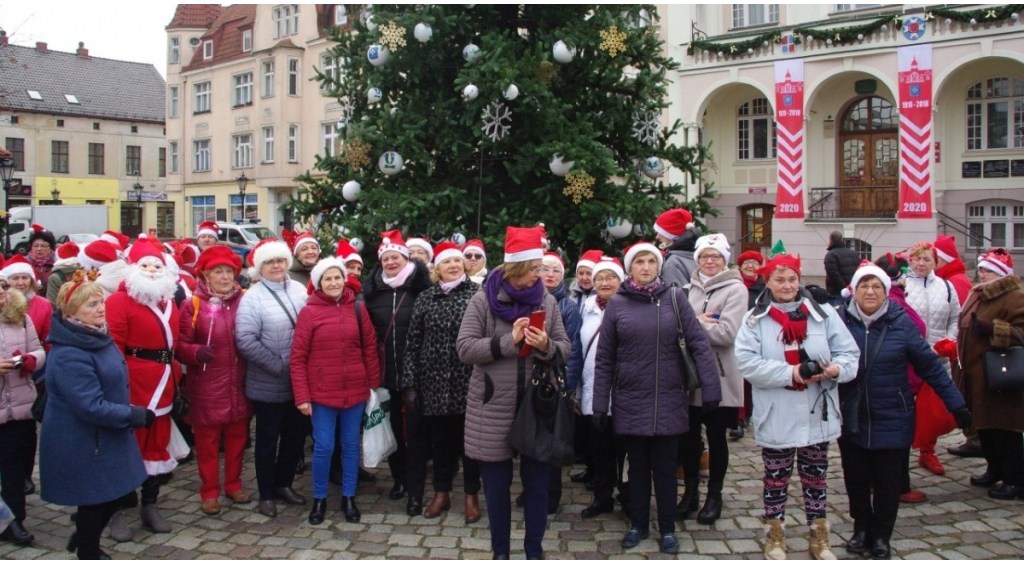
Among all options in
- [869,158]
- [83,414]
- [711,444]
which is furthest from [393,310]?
[869,158]

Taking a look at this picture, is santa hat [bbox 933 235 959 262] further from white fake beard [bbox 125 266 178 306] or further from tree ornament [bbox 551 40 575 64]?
white fake beard [bbox 125 266 178 306]

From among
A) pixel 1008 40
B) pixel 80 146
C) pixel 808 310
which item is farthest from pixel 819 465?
pixel 80 146

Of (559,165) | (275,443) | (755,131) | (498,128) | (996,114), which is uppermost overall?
(755,131)

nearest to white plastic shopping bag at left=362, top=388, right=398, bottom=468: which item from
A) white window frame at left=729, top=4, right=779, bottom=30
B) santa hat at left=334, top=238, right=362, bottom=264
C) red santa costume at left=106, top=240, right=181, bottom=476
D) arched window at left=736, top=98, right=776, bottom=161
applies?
santa hat at left=334, top=238, right=362, bottom=264

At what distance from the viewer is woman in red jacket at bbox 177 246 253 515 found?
5.90m

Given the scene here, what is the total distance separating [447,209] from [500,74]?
1.40 metres

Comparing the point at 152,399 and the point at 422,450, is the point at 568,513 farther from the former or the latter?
the point at 152,399

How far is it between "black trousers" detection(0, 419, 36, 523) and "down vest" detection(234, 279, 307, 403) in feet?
4.82

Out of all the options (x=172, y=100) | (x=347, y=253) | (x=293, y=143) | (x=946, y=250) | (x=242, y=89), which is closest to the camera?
(x=347, y=253)

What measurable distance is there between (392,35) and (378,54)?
10.2 inches

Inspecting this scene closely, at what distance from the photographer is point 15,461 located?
5.51 m

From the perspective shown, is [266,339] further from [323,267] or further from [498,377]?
[498,377]

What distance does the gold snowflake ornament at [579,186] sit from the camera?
7629mm

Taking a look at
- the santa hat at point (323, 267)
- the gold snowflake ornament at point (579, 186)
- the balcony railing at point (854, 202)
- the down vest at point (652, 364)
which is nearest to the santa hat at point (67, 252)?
the santa hat at point (323, 267)
